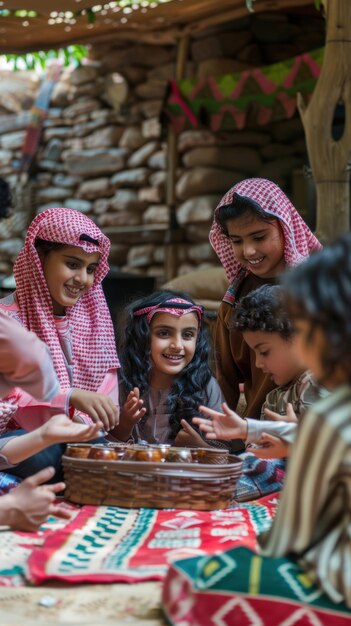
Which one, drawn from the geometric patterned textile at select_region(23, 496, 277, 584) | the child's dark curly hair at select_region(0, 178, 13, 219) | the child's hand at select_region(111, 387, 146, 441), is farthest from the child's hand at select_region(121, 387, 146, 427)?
the child's dark curly hair at select_region(0, 178, 13, 219)

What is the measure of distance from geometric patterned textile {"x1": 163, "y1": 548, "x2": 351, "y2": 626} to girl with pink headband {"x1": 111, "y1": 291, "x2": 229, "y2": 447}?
181cm

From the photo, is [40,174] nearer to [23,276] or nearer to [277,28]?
[277,28]

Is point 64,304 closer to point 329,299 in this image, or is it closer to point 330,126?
point 329,299

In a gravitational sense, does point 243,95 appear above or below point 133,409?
above

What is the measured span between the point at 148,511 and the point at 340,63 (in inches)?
121

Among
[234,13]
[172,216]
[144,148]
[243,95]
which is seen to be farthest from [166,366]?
[144,148]

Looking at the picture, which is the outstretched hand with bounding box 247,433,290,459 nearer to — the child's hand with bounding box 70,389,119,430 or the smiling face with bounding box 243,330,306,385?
the smiling face with bounding box 243,330,306,385

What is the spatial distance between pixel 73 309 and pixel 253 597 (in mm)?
2102

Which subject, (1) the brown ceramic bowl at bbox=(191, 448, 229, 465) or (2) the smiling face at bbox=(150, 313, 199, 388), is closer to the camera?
(1) the brown ceramic bowl at bbox=(191, 448, 229, 465)

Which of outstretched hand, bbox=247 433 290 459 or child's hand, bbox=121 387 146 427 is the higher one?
outstretched hand, bbox=247 433 290 459

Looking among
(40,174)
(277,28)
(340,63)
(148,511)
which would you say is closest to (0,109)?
(40,174)

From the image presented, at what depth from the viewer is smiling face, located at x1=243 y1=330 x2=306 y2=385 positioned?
3152 millimetres

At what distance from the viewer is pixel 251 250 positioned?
363 cm

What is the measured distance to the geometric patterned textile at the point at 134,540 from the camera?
7.03 ft
